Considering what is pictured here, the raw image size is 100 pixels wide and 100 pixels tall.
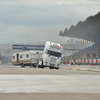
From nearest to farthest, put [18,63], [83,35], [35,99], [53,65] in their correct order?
[35,99]
[53,65]
[18,63]
[83,35]

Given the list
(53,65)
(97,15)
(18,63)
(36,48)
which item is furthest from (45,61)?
(36,48)

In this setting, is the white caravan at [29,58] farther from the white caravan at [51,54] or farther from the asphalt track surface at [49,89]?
the asphalt track surface at [49,89]

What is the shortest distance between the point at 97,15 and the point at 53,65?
129 ft

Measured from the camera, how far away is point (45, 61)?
42125mm

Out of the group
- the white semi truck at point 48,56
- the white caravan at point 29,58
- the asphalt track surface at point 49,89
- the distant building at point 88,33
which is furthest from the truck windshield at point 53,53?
the distant building at point 88,33

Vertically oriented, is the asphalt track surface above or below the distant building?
below

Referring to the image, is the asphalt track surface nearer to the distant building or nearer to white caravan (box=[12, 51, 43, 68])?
white caravan (box=[12, 51, 43, 68])

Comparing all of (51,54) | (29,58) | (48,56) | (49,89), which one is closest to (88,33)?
(29,58)

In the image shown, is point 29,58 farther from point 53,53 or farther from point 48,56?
point 53,53

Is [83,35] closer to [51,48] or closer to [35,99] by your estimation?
[51,48]

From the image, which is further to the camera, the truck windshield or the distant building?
the distant building

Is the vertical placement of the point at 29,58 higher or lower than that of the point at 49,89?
higher

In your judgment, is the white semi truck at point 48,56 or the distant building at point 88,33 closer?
the white semi truck at point 48,56

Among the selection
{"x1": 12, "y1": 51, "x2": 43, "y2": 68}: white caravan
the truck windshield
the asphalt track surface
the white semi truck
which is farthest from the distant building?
the asphalt track surface
